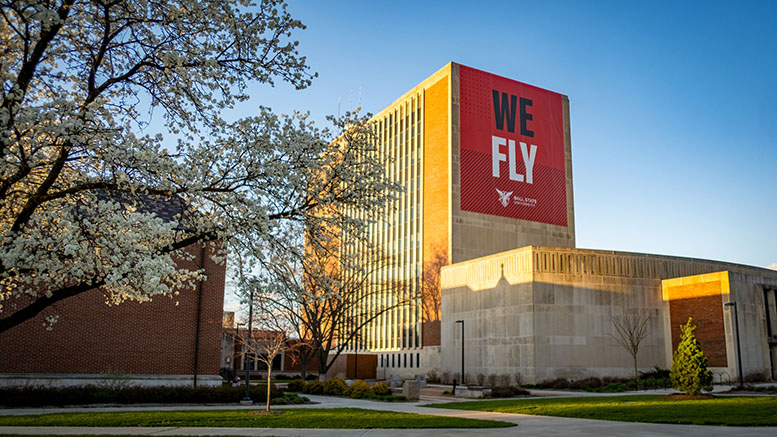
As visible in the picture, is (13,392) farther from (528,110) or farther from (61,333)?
(528,110)

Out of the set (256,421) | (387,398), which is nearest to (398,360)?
(387,398)

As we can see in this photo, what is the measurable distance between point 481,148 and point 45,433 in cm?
5281

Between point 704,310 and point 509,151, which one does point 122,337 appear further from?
point 509,151

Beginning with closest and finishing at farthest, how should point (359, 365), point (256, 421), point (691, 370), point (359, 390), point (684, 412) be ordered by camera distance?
point (256, 421), point (684, 412), point (691, 370), point (359, 390), point (359, 365)

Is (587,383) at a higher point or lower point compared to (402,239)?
lower

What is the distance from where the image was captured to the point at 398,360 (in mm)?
63062

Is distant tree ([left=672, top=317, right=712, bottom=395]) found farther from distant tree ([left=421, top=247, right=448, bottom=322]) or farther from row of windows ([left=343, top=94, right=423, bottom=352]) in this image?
row of windows ([left=343, top=94, right=423, bottom=352])

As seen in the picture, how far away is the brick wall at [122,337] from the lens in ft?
84.8

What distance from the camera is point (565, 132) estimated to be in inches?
2689

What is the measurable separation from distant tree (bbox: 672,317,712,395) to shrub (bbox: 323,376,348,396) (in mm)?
17501

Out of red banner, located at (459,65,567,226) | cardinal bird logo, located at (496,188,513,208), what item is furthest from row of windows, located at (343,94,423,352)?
cardinal bird logo, located at (496,188,513,208)

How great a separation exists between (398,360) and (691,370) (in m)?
41.5

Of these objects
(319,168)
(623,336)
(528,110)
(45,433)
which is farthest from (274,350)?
(528,110)

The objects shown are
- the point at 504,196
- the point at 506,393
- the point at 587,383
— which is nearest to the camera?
the point at 506,393
